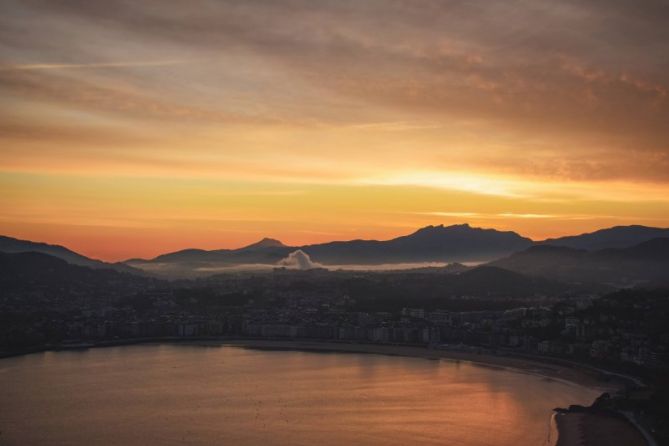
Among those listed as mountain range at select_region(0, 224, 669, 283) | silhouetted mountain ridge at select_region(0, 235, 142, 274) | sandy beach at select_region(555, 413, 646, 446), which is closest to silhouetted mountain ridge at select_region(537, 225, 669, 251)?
mountain range at select_region(0, 224, 669, 283)

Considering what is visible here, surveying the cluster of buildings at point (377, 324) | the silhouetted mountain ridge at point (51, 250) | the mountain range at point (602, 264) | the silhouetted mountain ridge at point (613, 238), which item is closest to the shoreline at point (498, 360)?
the cluster of buildings at point (377, 324)

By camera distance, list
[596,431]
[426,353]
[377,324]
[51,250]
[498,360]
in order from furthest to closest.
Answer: [51,250]
[377,324]
[426,353]
[498,360]
[596,431]

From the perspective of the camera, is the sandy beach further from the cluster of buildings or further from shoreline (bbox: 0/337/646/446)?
the cluster of buildings

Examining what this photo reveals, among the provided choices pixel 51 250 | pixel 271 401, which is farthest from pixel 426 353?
pixel 51 250

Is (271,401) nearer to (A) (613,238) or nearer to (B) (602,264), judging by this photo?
(B) (602,264)

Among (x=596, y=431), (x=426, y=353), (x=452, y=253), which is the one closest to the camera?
(x=596, y=431)

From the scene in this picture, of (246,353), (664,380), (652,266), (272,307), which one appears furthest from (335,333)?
(652,266)

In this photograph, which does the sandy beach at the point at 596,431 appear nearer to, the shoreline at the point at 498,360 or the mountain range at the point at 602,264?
the shoreline at the point at 498,360

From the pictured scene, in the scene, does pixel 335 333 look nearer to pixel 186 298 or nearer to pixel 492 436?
pixel 186 298
